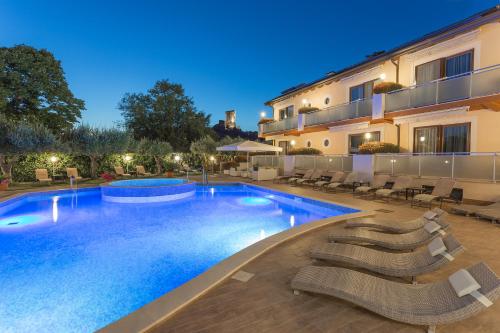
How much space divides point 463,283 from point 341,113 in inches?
606

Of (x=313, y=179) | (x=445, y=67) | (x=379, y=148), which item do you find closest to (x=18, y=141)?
(x=313, y=179)

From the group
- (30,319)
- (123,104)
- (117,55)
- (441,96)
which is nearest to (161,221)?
(30,319)

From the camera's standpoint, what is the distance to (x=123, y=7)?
38719 millimetres

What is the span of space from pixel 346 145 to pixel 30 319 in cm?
1774

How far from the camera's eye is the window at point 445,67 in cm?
1206

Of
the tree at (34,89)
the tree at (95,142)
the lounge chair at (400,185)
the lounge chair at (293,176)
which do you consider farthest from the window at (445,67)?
the tree at (34,89)

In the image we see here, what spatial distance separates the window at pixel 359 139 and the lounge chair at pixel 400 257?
13.5m

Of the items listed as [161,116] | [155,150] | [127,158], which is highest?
[161,116]

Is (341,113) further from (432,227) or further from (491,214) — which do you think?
(432,227)

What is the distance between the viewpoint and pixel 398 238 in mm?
4965

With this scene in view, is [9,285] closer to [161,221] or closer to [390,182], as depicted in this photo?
[161,221]

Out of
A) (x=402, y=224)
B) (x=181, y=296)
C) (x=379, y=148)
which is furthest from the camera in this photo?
(x=379, y=148)

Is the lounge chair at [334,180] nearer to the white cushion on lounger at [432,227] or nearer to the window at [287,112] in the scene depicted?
the white cushion on lounger at [432,227]

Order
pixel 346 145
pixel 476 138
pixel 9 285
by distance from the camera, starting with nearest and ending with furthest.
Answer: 1. pixel 9 285
2. pixel 476 138
3. pixel 346 145
